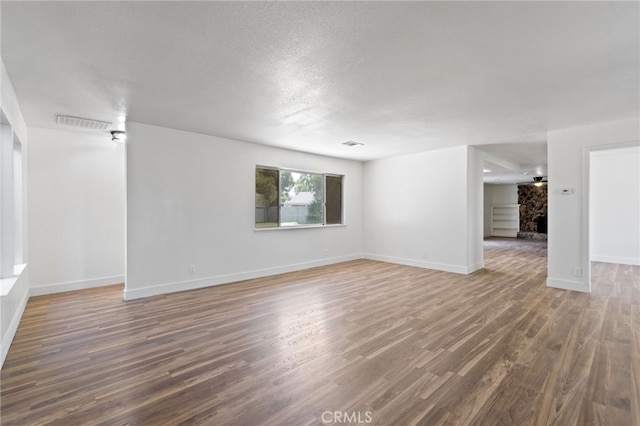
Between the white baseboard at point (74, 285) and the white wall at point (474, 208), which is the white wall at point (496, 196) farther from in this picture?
the white baseboard at point (74, 285)

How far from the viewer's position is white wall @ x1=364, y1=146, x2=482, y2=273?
5.64 meters

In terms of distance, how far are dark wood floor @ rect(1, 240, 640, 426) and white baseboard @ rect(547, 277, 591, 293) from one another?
242mm

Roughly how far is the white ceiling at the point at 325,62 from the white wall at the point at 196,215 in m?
0.59

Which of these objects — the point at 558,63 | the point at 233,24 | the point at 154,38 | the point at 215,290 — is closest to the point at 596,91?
the point at 558,63

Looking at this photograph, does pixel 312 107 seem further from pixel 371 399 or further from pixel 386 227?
pixel 386 227

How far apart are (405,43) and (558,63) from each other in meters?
1.37

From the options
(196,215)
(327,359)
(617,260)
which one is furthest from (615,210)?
(196,215)

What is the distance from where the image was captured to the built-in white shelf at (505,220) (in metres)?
12.9

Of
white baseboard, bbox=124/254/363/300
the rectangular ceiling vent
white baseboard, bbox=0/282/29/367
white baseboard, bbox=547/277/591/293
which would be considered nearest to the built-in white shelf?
white baseboard, bbox=547/277/591/293

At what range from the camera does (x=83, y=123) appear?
13.1 feet

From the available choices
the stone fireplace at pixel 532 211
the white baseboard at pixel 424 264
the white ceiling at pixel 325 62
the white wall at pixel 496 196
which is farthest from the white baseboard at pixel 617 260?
the white wall at pixel 496 196

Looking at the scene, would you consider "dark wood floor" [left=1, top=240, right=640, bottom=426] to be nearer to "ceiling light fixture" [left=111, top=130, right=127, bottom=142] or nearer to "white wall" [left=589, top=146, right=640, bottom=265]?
"ceiling light fixture" [left=111, top=130, right=127, bottom=142]

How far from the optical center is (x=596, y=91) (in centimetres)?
299

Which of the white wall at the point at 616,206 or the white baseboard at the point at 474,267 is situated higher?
the white wall at the point at 616,206
